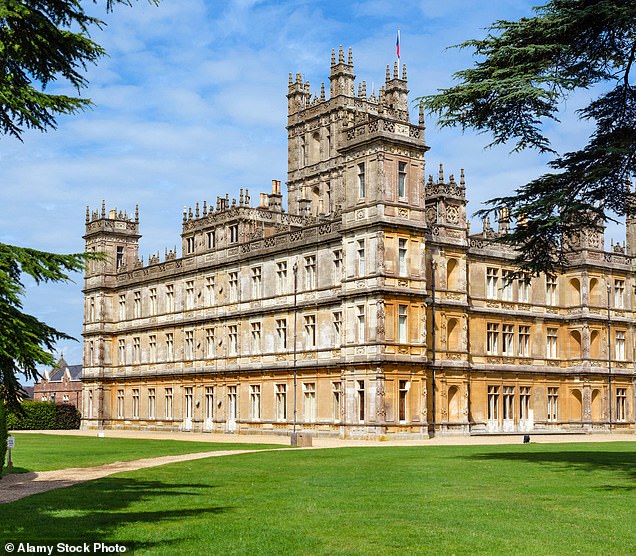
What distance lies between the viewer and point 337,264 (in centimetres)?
4978

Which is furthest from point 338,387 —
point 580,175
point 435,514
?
point 435,514

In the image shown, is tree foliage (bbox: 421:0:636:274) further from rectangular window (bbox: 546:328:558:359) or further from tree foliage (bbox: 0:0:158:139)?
rectangular window (bbox: 546:328:558:359)

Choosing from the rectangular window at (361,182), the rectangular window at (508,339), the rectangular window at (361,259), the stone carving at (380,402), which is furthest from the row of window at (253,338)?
the rectangular window at (508,339)

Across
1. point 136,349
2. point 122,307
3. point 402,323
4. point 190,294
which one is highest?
point 190,294

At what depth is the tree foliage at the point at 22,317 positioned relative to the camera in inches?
497

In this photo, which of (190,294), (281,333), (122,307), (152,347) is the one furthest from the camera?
(122,307)

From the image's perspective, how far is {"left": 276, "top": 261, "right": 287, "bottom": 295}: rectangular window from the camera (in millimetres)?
54031

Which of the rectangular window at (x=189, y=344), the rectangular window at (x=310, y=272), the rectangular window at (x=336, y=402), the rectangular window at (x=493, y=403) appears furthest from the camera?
the rectangular window at (x=189, y=344)

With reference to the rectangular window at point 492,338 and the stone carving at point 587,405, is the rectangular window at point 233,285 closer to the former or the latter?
the rectangular window at point 492,338

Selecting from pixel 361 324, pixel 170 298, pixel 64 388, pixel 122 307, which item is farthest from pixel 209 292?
pixel 64 388

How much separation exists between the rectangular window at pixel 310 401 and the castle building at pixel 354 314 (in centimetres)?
10

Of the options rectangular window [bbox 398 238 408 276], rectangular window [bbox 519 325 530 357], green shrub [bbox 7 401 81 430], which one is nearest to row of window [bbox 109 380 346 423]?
green shrub [bbox 7 401 81 430]

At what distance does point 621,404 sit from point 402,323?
21.2 m

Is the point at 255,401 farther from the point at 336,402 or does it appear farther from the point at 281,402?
the point at 336,402
